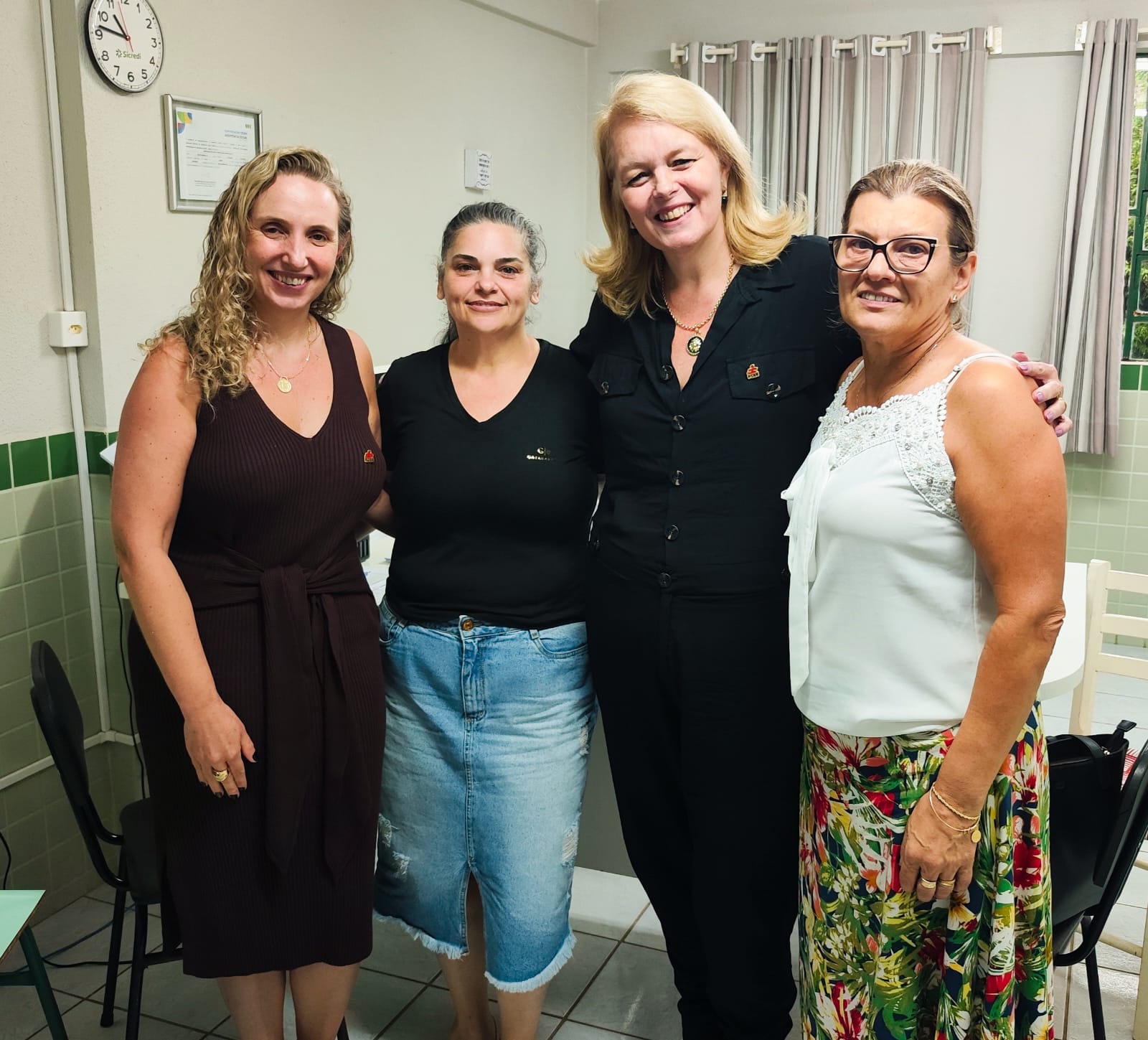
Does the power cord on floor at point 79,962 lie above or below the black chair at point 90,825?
below

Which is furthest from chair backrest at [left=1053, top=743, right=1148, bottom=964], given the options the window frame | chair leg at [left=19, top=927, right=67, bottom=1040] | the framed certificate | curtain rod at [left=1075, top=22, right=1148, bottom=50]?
curtain rod at [left=1075, top=22, right=1148, bottom=50]

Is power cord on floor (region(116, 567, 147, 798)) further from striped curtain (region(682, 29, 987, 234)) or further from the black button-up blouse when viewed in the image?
striped curtain (region(682, 29, 987, 234))

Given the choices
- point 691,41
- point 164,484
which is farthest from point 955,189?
point 691,41

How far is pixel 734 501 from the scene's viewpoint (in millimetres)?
1613

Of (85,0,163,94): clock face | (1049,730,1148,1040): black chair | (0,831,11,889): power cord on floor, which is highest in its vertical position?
(85,0,163,94): clock face

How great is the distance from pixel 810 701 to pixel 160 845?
1.03 meters

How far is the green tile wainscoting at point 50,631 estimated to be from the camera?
8.05ft

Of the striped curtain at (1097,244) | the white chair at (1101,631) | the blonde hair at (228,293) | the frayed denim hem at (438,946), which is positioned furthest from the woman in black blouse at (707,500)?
the striped curtain at (1097,244)

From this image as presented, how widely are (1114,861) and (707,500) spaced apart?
0.86 meters

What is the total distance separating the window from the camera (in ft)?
14.9

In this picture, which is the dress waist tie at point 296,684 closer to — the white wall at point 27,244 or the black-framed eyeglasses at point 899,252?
the black-framed eyeglasses at point 899,252

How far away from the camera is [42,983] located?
1659mm

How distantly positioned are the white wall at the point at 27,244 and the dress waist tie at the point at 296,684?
1105 mm

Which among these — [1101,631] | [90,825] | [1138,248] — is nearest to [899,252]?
[1101,631]
